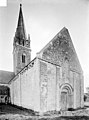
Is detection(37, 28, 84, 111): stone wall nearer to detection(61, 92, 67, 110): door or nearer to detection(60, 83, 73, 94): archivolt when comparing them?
detection(60, 83, 73, 94): archivolt

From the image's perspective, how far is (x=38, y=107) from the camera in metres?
3.04

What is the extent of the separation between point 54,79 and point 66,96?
0.76 m

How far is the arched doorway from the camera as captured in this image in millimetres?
3621

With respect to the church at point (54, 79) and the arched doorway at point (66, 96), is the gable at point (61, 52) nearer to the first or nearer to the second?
the church at point (54, 79)

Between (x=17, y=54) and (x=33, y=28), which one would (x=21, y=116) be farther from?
(x=17, y=54)

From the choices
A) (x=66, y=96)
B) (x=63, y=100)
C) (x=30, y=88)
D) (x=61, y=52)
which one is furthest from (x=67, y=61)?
(x=30, y=88)

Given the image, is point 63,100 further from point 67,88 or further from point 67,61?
point 67,61

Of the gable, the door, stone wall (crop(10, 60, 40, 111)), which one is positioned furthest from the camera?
the door

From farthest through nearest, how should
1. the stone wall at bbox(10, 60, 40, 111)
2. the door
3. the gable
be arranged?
the door < the gable < the stone wall at bbox(10, 60, 40, 111)

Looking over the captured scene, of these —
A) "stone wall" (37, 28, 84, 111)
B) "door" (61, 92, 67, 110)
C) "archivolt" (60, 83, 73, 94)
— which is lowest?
"door" (61, 92, 67, 110)

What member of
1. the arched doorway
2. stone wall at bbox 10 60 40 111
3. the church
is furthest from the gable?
the arched doorway

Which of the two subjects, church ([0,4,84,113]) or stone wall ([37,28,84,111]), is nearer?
church ([0,4,84,113])

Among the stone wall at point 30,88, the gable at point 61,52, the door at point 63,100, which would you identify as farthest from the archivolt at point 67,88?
the stone wall at point 30,88

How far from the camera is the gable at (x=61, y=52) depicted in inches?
136
